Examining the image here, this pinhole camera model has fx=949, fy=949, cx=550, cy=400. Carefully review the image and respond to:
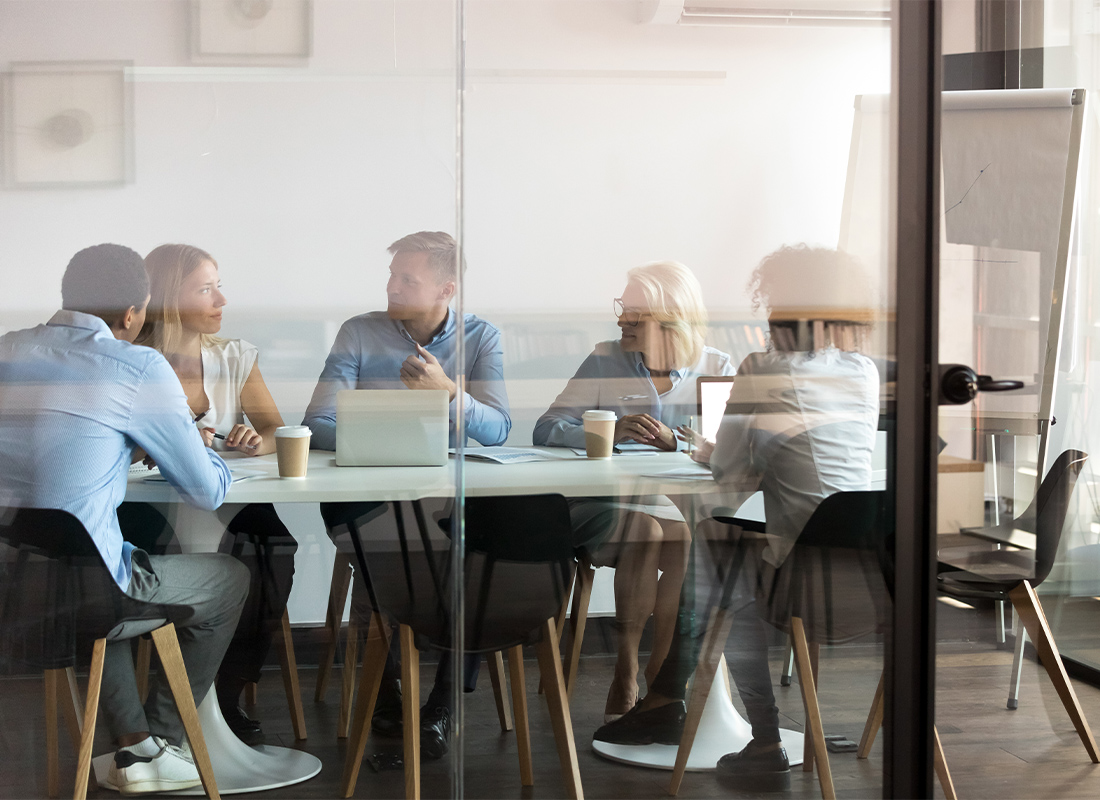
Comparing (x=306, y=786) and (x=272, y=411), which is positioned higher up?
(x=272, y=411)

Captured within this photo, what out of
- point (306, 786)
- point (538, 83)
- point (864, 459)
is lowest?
point (306, 786)

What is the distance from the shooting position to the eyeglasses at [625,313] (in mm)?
2066

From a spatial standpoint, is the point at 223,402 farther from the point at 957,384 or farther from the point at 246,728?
the point at 957,384

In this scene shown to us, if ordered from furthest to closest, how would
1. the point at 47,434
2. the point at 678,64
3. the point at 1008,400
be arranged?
the point at 1008,400 < the point at 678,64 < the point at 47,434

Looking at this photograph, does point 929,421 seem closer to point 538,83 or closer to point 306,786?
point 538,83

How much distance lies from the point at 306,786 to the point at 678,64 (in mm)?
1772

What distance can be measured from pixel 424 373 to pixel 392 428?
138 mm

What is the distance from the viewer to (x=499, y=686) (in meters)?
2.07

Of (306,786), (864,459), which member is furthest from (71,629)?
(864,459)

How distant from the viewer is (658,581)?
6.96 feet

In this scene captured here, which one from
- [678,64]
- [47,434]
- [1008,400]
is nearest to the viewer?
[47,434]

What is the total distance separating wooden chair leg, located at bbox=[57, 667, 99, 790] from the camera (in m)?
1.99

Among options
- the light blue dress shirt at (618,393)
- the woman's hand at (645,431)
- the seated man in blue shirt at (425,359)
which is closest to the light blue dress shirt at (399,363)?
the seated man in blue shirt at (425,359)

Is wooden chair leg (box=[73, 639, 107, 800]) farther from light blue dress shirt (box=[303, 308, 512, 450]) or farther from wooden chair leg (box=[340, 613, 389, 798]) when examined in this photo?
light blue dress shirt (box=[303, 308, 512, 450])
